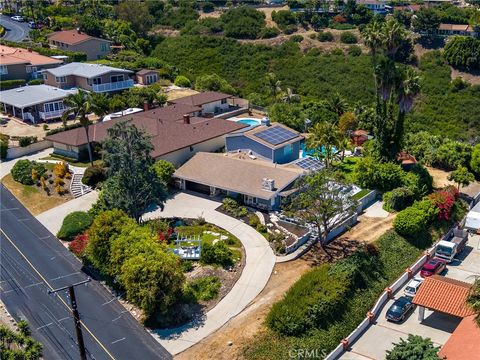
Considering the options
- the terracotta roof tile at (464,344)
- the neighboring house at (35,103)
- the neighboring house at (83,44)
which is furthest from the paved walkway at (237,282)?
the neighboring house at (83,44)

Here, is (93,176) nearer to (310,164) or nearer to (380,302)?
(310,164)

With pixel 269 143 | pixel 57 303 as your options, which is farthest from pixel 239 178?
pixel 57 303

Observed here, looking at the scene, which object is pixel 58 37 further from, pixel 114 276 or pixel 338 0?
pixel 114 276

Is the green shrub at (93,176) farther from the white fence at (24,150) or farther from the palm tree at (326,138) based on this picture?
the palm tree at (326,138)

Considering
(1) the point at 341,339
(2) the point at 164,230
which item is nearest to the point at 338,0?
(2) the point at 164,230

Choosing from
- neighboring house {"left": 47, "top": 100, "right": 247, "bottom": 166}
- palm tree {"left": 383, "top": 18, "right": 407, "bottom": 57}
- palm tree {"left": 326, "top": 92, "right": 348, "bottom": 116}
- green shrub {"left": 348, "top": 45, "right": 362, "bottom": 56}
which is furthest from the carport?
green shrub {"left": 348, "top": 45, "right": 362, "bottom": 56}

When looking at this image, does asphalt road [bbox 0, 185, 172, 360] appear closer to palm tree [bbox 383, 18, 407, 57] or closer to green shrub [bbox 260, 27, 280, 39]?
palm tree [bbox 383, 18, 407, 57]
